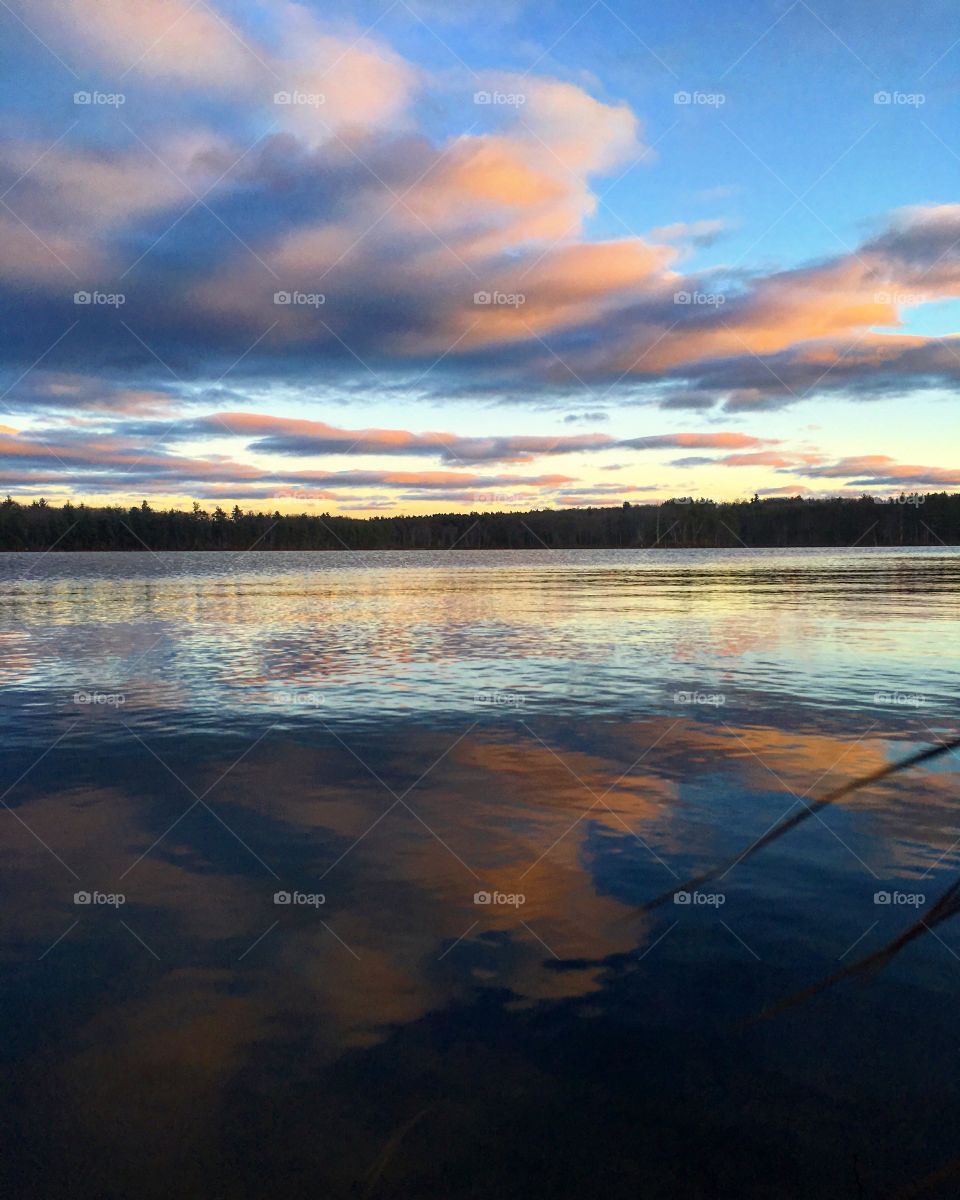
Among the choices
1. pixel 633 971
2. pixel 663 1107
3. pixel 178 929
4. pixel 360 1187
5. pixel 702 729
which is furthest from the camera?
pixel 702 729

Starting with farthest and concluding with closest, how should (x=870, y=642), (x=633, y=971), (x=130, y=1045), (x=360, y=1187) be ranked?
(x=870, y=642) < (x=633, y=971) < (x=130, y=1045) < (x=360, y=1187)

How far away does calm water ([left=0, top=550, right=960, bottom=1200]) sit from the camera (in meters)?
5.55

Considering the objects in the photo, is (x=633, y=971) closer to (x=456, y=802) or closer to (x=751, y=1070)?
(x=751, y=1070)

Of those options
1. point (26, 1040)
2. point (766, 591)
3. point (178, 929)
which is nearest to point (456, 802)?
point (178, 929)

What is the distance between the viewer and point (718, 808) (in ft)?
40.4

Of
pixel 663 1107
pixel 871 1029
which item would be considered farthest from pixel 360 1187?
pixel 871 1029

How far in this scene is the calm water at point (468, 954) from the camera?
5.55 metres

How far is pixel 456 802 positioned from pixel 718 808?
372cm

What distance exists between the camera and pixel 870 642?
100 ft

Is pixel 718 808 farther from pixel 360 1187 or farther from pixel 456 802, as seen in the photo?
pixel 360 1187

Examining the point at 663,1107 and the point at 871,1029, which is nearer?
the point at 663,1107

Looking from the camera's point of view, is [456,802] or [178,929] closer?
[178,929]

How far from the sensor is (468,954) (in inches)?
318

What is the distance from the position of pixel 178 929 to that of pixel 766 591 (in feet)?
189
